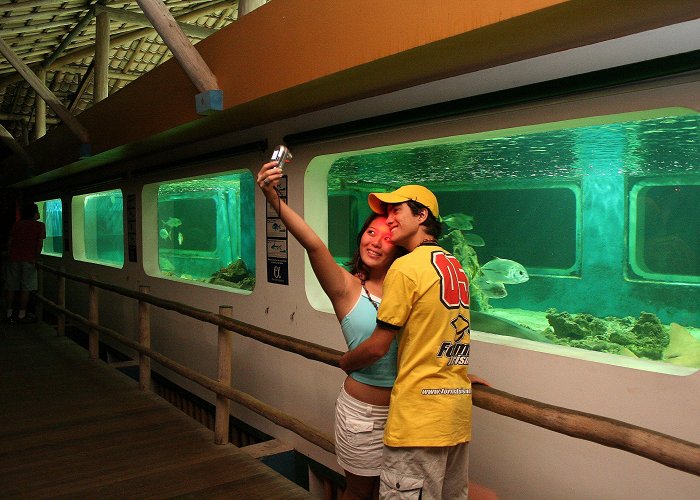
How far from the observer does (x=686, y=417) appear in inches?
86.3

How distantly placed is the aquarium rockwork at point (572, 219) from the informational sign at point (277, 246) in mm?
524

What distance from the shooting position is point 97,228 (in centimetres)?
1321

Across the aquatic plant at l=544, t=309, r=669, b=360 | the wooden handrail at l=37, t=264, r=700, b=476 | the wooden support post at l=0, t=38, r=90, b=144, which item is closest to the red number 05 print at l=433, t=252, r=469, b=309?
the wooden handrail at l=37, t=264, r=700, b=476

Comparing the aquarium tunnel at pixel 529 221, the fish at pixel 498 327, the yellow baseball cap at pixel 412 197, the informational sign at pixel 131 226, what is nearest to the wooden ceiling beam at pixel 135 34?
the aquarium tunnel at pixel 529 221

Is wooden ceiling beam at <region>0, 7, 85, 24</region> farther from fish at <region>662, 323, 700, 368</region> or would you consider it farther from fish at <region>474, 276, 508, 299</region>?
fish at <region>662, 323, 700, 368</region>

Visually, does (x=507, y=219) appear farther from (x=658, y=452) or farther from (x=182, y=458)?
(x=658, y=452)

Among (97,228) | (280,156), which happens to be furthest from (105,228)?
(280,156)

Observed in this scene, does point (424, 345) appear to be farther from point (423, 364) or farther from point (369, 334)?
point (369, 334)

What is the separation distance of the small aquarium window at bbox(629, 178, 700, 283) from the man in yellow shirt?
9998mm

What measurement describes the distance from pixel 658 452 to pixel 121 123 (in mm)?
5213

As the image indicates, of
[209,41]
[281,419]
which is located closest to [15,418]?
[281,419]

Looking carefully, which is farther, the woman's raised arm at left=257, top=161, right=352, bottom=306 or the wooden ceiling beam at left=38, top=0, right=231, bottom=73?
the wooden ceiling beam at left=38, top=0, right=231, bottom=73

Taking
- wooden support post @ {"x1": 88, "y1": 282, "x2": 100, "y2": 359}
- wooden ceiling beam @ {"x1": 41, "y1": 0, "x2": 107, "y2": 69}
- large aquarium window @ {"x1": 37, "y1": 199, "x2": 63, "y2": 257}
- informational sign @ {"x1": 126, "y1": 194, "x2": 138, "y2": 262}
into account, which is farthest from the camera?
large aquarium window @ {"x1": 37, "y1": 199, "x2": 63, "y2": 257}

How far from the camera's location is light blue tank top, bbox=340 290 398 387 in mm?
1911
